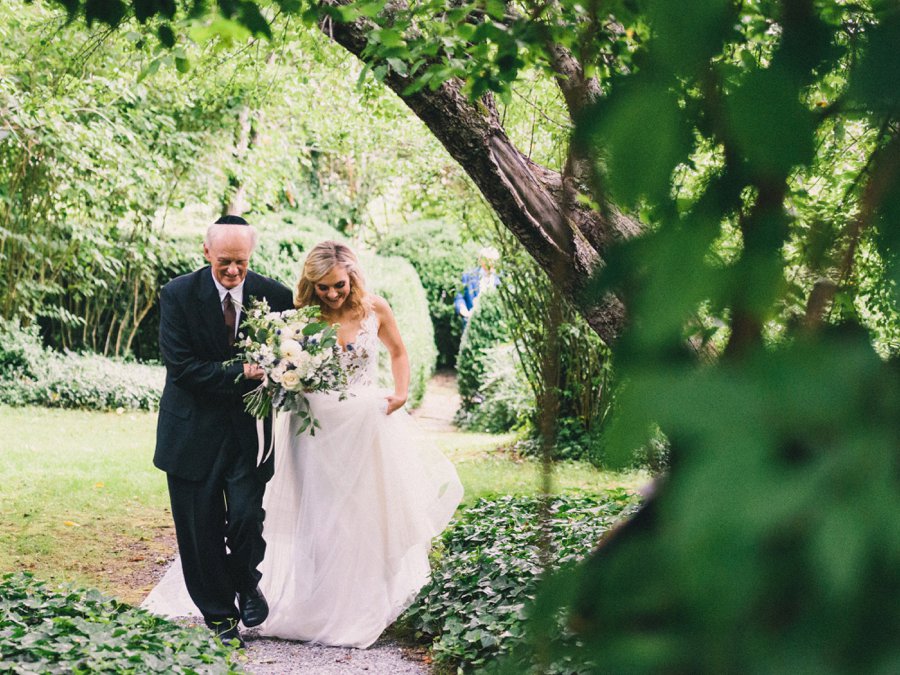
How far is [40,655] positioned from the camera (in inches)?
148

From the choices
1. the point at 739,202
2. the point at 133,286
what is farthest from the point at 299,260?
the point at 739,202

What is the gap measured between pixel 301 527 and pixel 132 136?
344 inches

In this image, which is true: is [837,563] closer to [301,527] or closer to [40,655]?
A: [40,655]

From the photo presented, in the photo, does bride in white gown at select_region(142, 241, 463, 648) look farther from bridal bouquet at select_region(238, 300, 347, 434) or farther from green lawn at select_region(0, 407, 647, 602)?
green lawn at select_region(0, 407, 647, 602)

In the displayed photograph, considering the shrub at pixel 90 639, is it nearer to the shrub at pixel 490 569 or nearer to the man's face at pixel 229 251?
the shrub at pixel 490 569

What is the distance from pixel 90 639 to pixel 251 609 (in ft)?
4.43

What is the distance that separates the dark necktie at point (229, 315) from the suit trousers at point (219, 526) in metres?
0.56

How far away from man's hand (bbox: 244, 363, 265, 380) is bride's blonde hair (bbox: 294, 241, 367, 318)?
659mm

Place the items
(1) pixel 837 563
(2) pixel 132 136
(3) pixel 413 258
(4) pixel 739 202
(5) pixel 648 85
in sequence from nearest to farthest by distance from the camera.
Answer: (1) pixel 837 563 → (5) pixel 648 85 → (4) pixel 739 202 → (2) pixel 132 136 → (3) pixel 413 258

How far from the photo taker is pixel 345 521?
223 inches

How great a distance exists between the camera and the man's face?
502cm

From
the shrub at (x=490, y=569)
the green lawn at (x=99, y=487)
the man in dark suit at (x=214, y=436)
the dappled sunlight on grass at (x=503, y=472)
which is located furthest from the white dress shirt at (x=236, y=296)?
the dappled sunlight on grass at (x=503, y=472)

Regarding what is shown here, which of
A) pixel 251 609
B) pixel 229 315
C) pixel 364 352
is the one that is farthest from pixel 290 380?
pixel 251 609

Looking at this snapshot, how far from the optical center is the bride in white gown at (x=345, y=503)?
5.56 meters
